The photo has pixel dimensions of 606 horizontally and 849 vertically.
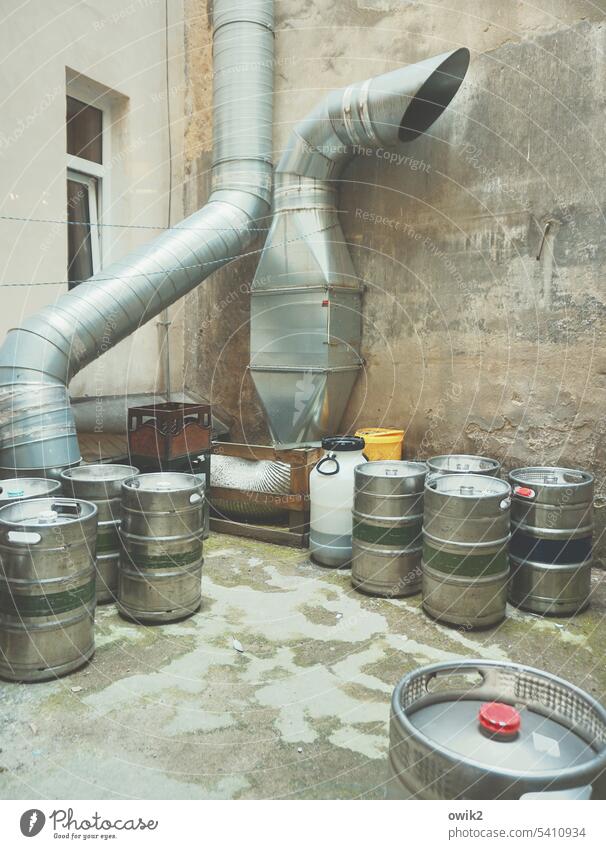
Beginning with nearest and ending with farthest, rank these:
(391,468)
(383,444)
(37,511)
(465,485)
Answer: (37,511)
(465,485)
(391,468)
(383,444)

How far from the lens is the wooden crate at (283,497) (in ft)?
15.3

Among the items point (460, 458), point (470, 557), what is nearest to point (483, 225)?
point (460, 458)

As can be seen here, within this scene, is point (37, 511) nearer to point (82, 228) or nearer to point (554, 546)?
point (554, 546)

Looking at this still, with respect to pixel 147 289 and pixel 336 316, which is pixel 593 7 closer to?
pixel 336 316

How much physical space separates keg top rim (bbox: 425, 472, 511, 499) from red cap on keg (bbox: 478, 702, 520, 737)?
2.13 meters

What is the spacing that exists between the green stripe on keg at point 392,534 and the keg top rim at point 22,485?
1.91 metres

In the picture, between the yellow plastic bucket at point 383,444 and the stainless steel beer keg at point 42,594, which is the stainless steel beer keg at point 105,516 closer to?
the stainless steel beer keg at point 42,594

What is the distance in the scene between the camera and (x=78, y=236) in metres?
5.54

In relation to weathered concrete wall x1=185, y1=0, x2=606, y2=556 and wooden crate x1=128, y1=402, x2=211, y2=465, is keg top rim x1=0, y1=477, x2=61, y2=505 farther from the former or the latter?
weathered concrete wall x1=185, y1=0, x2=606, y2=556

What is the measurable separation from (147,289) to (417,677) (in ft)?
12.7

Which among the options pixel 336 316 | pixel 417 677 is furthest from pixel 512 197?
pixel 417 677

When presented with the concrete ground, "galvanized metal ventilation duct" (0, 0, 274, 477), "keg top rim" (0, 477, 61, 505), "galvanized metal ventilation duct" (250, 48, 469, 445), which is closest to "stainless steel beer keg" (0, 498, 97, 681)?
the concrete ground

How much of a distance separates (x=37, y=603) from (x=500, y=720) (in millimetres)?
2158

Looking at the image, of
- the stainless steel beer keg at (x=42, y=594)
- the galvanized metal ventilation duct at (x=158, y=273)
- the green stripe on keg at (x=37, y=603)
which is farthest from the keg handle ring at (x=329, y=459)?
the green stripe on keg at (x=37, y=603)
